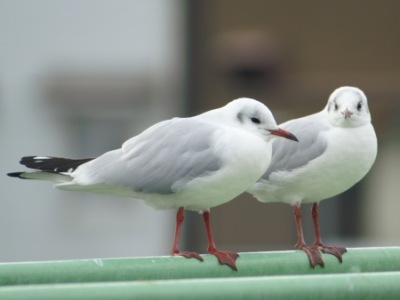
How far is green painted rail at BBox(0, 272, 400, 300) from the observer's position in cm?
190

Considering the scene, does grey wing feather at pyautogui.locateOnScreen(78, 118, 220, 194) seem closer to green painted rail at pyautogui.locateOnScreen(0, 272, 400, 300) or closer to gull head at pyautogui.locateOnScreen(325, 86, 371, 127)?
gull head at pyautogui.locateOnScreen(325, 86, 371, 127)

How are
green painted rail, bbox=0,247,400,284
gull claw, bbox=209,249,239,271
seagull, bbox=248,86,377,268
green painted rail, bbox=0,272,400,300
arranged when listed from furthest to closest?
seagull, bbox=248,86,377,268 → gull claw, bbox=209,249,239,271 → green painted rail, bbox=0,247,400,284 → green painted rail, bbox=0,272,400,300

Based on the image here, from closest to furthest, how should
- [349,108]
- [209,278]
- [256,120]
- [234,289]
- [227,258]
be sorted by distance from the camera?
[234,289] → [209,278] → [227,258] → [256,120] → [349,108]

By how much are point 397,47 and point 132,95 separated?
222 centimetres

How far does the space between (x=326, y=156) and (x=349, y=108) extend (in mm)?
158

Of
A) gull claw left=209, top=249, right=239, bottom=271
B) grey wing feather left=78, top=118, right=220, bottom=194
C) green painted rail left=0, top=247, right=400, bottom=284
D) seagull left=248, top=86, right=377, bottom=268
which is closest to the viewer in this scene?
green painted rail left=0, top=247, right=400, bottom=284

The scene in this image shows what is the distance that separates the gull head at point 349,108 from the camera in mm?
3082

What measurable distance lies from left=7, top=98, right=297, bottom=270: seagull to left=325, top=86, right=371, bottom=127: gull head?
1.05 feet

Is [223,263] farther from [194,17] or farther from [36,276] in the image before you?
[194,17]

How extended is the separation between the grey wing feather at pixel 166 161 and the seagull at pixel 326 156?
0.43 meters

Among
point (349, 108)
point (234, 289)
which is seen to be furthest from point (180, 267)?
point (349, 108)

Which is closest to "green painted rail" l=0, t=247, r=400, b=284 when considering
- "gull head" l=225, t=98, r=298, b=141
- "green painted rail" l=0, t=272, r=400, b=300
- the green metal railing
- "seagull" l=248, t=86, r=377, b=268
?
the green metal railing

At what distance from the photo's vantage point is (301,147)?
3178 mm

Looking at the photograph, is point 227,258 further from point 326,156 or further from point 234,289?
point 234,289
